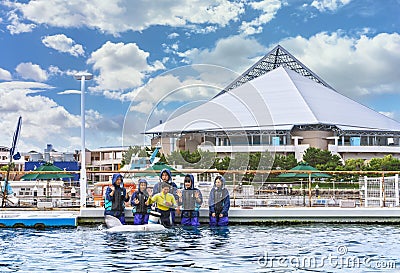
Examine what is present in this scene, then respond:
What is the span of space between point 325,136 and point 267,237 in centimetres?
7629

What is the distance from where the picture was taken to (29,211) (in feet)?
60.7

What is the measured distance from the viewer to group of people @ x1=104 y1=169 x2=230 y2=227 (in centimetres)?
1639

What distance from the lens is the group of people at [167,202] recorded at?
16.4 meters

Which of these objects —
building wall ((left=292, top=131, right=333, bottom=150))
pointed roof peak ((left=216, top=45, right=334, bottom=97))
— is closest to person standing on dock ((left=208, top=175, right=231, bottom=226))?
building wall ((left=292, top=131, right=333, bottom=150))

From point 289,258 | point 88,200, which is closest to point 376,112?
point 88,200

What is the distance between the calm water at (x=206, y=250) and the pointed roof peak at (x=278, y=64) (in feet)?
347

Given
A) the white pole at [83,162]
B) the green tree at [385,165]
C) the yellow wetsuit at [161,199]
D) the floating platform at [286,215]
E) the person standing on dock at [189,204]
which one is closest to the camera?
the yellow wetsuit at [161,199]

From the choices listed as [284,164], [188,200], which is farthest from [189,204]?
[284,164]

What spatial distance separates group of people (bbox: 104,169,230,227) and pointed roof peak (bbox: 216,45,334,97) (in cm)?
10434

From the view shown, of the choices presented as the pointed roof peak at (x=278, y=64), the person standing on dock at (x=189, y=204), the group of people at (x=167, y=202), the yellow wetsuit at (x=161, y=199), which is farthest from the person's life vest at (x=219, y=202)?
the pointed roof peak at (x=278, y=64)

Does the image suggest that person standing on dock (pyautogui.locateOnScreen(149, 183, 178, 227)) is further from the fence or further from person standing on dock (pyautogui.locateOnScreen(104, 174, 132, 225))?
the fence

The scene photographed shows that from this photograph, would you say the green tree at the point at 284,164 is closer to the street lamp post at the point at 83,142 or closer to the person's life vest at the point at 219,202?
the street lamp post at the point at 83,142

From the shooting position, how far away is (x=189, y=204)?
1664 centimetres

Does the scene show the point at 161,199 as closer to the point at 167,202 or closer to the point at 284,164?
the point at 167,202
